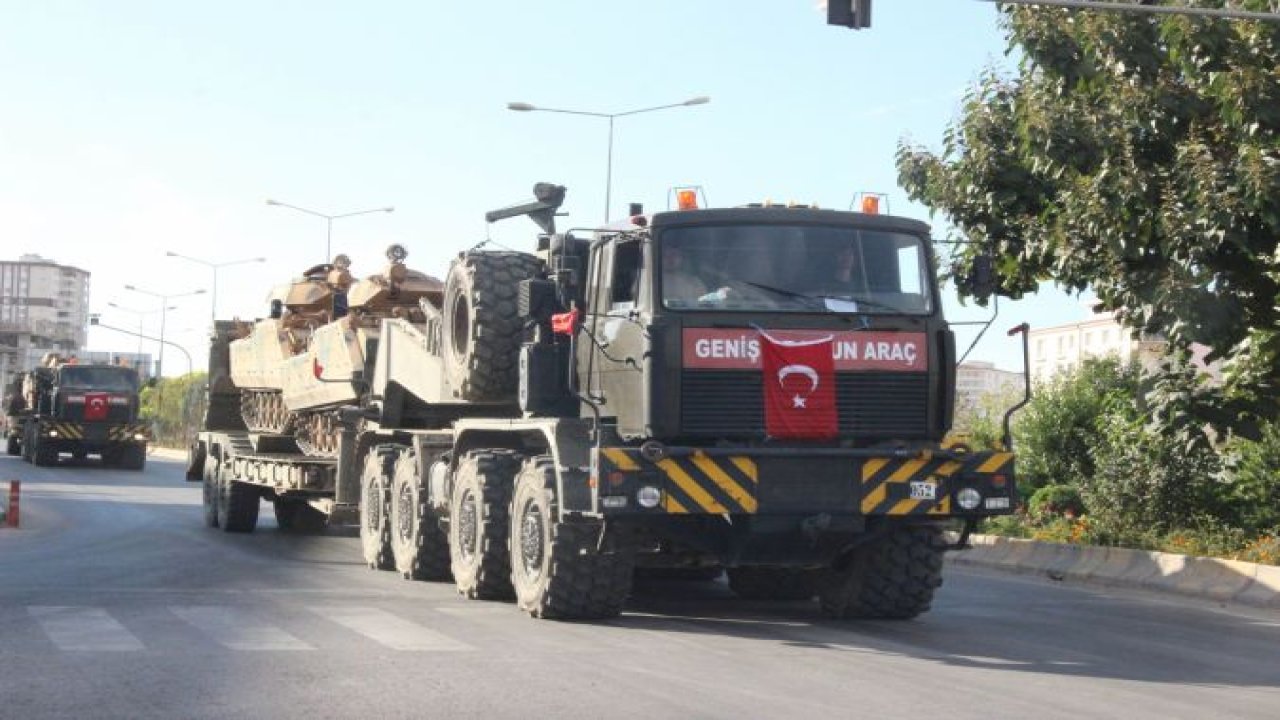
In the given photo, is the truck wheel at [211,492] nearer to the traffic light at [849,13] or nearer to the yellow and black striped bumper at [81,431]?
the traffic light at [849,13]

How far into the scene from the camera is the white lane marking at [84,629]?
36.7 ft

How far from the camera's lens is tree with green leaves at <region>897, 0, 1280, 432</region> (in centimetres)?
1522

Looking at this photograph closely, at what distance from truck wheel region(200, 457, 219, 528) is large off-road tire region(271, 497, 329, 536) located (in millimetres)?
830

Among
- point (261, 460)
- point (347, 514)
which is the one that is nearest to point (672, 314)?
point (347, 514)

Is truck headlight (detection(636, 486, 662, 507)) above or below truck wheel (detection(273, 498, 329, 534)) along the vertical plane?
above

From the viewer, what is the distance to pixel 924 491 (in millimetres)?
12922

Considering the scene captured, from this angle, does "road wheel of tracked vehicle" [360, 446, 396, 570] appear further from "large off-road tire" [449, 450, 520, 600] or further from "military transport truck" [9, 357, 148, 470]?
"military transport truck" [9, 357, 148, 470]

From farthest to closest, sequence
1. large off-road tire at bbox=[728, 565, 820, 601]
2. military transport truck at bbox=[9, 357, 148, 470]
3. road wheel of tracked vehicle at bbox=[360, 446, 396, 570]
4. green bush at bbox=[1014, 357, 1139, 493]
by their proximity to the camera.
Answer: military transport truck at bbox=[9, 357, 148, 470]
green bush at bbox=[1014, 357, 1139, 493]
road wheel of tracked vehicle at bbox=[360, 446, 396, 570]
large off-road tire at bbox=[728, 565, 820, 601]

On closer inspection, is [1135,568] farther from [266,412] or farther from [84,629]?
[266,412]

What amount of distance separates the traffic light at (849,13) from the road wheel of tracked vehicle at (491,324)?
3288mm

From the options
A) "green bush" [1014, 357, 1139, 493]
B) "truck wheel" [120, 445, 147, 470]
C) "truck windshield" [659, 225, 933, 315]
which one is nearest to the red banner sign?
"truck windshield" [659, 225, 933, 315]

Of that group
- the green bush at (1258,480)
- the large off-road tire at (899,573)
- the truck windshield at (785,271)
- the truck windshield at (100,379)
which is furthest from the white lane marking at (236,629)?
the truck windshield at (100,379)

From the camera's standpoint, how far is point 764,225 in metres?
12.9

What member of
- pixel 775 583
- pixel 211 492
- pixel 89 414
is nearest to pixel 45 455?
pixel 89 414
